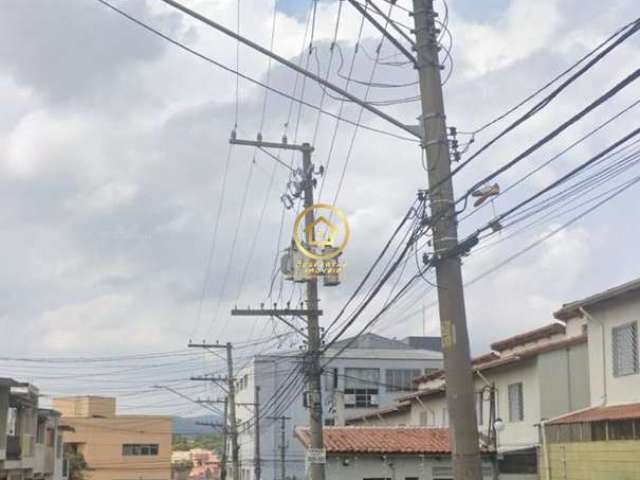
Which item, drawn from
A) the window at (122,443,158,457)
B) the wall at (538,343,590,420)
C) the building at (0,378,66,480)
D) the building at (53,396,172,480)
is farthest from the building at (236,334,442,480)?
the wall at (538,343,590,420)

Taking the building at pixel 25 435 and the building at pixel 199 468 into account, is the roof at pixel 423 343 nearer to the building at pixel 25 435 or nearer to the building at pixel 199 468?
the building at pixel 199 468

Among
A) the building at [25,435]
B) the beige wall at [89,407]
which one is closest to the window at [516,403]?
the building at [25,435]

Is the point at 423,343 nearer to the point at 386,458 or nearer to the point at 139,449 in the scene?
the point at 139,449

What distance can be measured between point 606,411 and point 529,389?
7.08 metres

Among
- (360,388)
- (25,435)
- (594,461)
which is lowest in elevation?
(594,461)

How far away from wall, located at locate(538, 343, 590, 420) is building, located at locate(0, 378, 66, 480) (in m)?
20.7

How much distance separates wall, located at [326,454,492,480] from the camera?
2932cm

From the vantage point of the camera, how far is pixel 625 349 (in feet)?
68.6

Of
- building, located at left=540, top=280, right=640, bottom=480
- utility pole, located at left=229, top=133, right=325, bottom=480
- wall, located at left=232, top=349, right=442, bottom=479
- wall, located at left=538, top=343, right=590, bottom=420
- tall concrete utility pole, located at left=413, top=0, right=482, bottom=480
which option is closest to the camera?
tall concrete utility pole, located at left=413, top=0, right=482, bottom=480

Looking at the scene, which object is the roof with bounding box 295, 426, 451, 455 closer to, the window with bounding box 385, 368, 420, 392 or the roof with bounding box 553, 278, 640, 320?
the roof with bounding box 553, 278, 640, 320

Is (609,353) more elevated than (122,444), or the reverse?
(609,353)

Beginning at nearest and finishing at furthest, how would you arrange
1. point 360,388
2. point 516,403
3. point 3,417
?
point 516,403 → point 3,417 → point 360,388

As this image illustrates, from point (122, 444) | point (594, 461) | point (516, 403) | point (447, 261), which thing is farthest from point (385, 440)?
point (122, 444)

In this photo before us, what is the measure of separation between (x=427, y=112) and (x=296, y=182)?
15430mm
